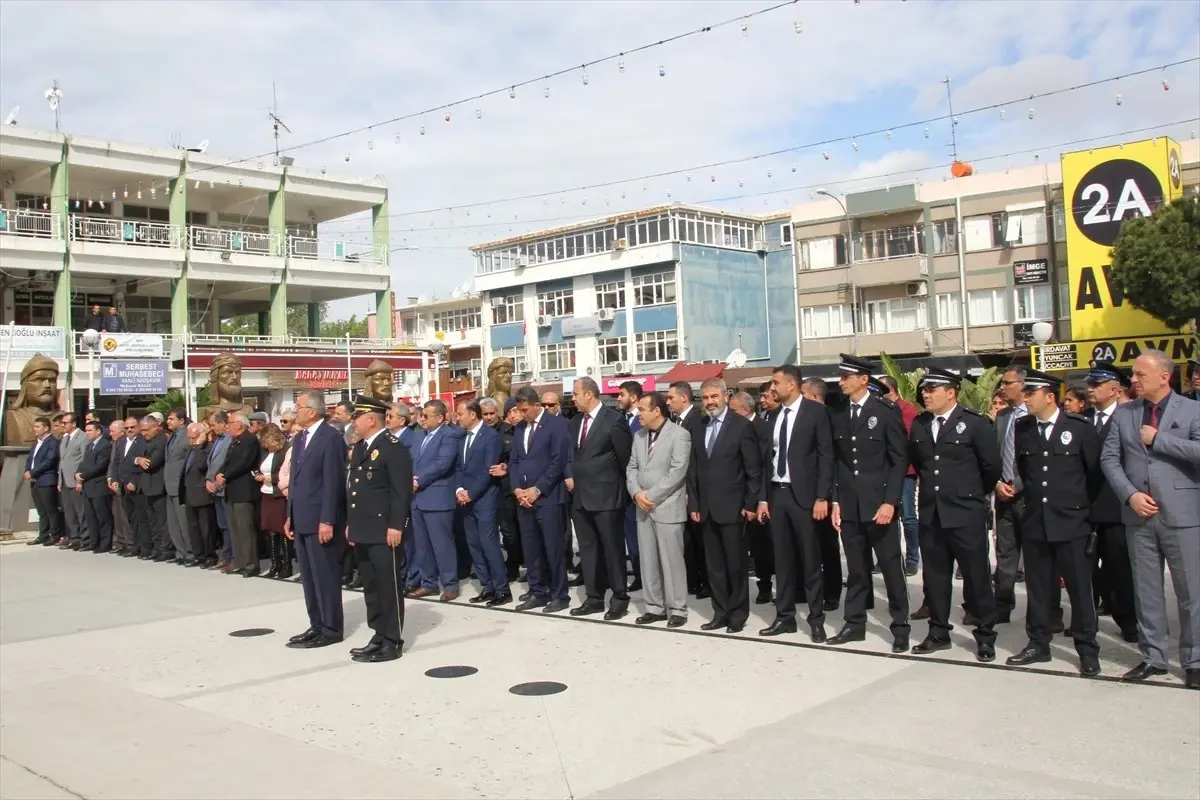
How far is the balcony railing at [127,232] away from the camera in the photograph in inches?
1476

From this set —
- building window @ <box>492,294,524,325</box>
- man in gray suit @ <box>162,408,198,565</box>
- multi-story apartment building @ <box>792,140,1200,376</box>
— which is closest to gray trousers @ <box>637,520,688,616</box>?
man in gray suit @ <box>162,408,198,565</box>

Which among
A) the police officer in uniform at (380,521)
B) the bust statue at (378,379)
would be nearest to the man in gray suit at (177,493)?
the bust statue at (378,379)

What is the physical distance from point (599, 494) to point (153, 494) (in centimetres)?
790

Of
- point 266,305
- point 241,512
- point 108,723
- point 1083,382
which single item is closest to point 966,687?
point 1083,382

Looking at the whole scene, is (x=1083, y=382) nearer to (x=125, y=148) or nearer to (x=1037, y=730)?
(x=1037, y=730)

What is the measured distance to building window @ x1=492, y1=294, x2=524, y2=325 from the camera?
61812mm

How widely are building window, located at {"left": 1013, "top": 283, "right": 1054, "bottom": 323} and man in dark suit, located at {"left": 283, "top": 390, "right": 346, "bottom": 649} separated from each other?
37.1 meters

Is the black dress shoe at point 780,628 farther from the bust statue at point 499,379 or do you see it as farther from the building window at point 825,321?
the building window at point 825,321

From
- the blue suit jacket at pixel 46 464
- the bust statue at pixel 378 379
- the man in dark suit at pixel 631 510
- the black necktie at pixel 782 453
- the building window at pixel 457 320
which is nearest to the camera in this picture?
the black necktie at pixel 782 453

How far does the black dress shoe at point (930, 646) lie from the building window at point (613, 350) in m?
48.3

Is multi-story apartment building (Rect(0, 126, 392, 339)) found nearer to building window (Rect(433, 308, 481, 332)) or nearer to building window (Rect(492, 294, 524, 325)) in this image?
building window (Rect(492, 294, 524, 325))

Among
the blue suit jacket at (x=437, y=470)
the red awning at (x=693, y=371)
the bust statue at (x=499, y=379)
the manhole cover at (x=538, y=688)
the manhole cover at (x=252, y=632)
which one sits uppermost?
the red awning at (x=693, y=371)

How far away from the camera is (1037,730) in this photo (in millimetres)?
5672

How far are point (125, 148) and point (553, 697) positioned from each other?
36479 mm
